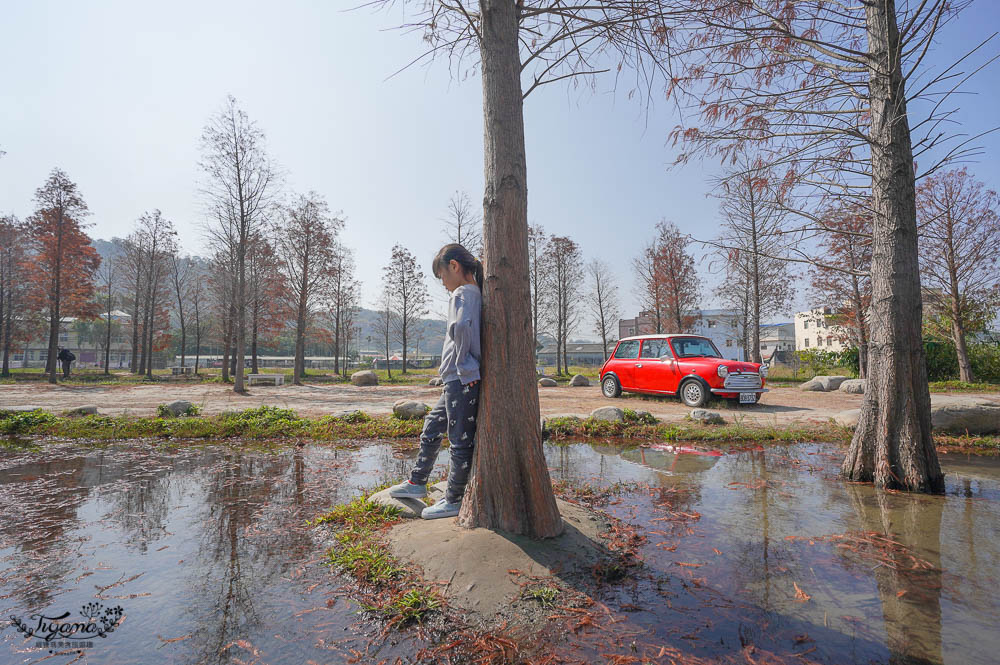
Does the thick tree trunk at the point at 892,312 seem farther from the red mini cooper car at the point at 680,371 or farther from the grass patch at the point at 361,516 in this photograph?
the red mini cooper car at the point at 680,371

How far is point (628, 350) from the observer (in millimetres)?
14055

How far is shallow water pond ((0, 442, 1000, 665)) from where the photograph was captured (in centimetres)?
202

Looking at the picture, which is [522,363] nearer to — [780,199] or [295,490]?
[295,490]

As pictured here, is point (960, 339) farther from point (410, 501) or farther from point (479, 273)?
point (410, 501)

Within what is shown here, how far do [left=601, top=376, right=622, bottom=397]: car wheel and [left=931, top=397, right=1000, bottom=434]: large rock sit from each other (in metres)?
7.45

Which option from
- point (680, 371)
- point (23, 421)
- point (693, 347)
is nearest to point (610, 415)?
point (680, 371)

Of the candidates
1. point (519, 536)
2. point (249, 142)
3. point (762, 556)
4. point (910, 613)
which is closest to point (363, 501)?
point (519, 536)

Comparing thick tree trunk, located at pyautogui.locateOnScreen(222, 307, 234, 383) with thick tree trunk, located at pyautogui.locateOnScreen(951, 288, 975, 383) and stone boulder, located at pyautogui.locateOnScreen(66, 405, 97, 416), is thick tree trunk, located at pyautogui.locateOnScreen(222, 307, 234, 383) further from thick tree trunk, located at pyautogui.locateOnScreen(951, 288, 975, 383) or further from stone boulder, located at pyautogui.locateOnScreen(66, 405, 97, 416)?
thick tree trunk, located at pyautogui.locateOnScreen(951, 288, 975, 383)

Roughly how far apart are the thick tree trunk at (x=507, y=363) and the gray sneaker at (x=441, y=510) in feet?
0.77

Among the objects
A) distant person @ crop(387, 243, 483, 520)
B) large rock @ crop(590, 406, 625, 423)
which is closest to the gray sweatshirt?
distant person @ crop(387, 243, 483, 520)

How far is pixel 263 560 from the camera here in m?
2.96

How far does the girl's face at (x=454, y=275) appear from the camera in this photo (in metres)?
3.34

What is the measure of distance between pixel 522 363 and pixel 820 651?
80.3 inches

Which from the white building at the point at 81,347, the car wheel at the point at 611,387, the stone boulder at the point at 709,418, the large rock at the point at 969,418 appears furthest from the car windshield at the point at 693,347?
the white building at the point at 81,347
